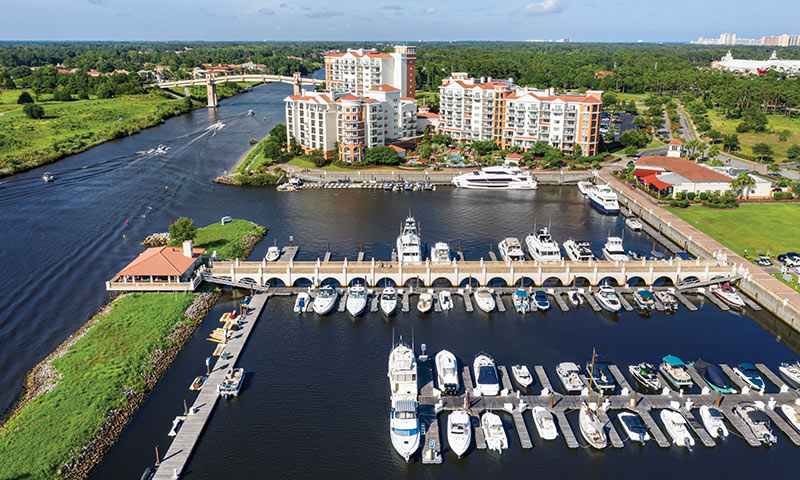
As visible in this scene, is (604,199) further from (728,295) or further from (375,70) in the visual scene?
(375,70)

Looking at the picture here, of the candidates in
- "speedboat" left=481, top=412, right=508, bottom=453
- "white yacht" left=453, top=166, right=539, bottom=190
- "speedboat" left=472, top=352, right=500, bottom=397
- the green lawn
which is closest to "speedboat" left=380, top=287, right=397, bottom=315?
"speedboat" left=472, top=352, right=500, bottom=397

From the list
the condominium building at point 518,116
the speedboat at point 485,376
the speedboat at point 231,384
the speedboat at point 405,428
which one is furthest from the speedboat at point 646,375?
the condominium building at point 518,116

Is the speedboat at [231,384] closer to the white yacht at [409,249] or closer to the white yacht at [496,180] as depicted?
the white yacht at [409,249]

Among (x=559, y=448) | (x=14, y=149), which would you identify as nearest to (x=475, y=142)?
(x=559, y=448)

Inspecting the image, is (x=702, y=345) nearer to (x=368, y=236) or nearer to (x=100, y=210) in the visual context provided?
(x=368, y=236)

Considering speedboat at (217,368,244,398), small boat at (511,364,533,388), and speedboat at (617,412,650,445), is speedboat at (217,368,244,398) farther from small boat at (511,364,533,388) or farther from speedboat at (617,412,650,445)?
speedboat at (617,412,650,445)

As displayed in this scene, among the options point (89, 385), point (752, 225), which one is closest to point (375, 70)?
point (752, 225)
